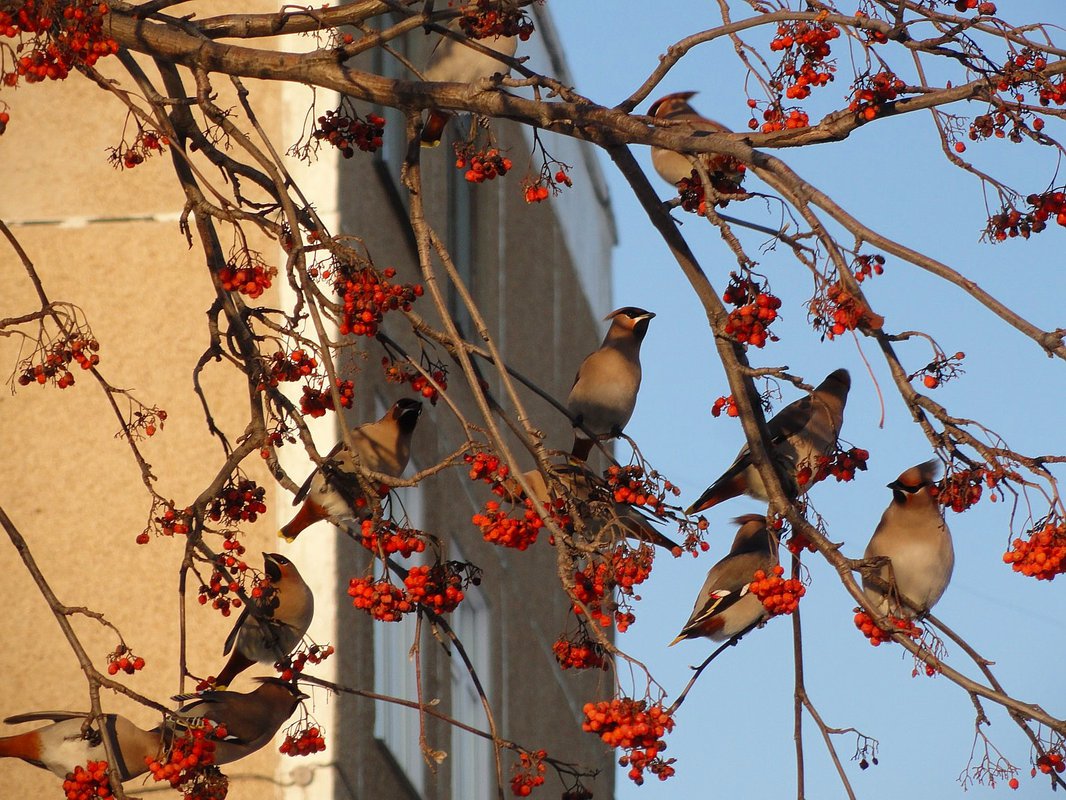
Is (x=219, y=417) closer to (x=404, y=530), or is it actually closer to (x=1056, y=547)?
(x=404, y=530)

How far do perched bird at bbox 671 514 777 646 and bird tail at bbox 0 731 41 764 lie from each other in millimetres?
1779

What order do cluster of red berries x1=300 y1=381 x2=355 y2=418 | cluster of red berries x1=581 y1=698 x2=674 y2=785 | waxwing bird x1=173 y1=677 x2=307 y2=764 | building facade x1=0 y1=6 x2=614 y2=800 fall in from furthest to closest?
building facade x1=0 y1=6 x2=614 y2=800, waxwing bird x1=173 y1=677 x2=307 y2=764, cluster of red berries x1=300 y1=381 x2=355 y2=418, cluster of red berries x1=581 y1=698 x2=674 y2=785

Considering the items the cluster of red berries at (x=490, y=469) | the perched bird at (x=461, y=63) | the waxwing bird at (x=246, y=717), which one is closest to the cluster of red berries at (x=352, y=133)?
the cluster of red berries at (x=490, y=469)

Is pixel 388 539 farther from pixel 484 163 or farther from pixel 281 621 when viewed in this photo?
pixel 281 621

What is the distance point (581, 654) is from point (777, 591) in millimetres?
364

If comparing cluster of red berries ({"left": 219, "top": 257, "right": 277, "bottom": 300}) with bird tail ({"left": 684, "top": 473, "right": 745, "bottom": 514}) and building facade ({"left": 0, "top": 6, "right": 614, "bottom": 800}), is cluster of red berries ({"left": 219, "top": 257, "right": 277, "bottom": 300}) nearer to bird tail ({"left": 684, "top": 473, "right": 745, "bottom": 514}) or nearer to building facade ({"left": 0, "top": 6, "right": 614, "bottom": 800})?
bird tail ({"left": 684, "top": 473, "right": 745, "bottom": 514})

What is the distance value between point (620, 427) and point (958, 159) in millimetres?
2461

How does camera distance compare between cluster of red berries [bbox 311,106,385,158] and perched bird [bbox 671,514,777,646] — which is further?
perched bird [bbox 671,514,777,646]

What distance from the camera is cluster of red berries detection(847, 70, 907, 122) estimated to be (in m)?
3.20

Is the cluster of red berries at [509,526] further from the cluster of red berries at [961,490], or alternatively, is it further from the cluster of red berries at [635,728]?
the cluster of red berries at [961,490]

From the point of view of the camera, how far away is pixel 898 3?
329 centimetres

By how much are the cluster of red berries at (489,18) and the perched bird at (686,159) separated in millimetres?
406

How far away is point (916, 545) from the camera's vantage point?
190 inches

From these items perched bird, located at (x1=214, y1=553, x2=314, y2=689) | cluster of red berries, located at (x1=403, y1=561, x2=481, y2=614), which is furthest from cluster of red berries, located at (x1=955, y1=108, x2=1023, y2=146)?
perched bird, located at (x1=214, y1=553, x2=314, y2=689)
